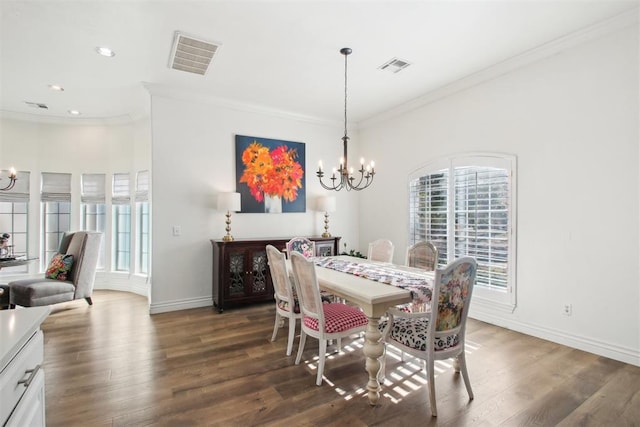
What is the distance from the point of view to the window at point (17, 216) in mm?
5074

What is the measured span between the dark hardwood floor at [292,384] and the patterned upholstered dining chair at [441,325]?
0.29m

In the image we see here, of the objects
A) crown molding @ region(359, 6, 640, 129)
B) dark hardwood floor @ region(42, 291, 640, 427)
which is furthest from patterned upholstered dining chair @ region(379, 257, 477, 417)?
crown molding @ region(359, 6, 640, 129)

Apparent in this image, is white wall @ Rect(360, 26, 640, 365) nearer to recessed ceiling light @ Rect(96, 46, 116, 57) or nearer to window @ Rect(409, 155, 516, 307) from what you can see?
window @ Rect(409, 155, 516, 307)

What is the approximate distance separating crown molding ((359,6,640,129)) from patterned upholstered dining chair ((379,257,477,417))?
2526 mm

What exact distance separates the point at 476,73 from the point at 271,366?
3.84 m

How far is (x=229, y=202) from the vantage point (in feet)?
13.9

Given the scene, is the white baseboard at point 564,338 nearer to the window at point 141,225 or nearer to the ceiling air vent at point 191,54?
the ceiling air vent at point 191,54

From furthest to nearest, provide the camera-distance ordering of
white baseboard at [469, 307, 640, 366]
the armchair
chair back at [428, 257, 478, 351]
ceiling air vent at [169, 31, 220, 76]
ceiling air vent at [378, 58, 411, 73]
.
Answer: the armchair < ceiling air vent at [378, 58, 411, 73] < ceiling air vent at [169, 31, 220, 76] < white baseboard at [469, 307, 640, 366] < chair back at [428, 257, 478, 351]

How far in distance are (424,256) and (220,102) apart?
3.42 meters

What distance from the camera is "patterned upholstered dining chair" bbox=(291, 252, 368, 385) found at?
2.35 meters

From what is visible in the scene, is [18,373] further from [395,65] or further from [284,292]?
[395,65]

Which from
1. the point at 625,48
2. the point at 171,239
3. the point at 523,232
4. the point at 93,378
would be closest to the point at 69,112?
the point at 171,239

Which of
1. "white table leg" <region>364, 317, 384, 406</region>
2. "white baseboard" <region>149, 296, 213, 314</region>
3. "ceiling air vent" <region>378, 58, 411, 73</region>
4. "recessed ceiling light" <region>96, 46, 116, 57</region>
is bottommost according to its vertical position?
"white baseboard" <region>149, 296, 213, 314</region>

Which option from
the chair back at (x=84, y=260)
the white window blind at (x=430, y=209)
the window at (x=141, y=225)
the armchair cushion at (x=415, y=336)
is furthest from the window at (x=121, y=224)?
the armchair cushion at (x=415, y=336)
